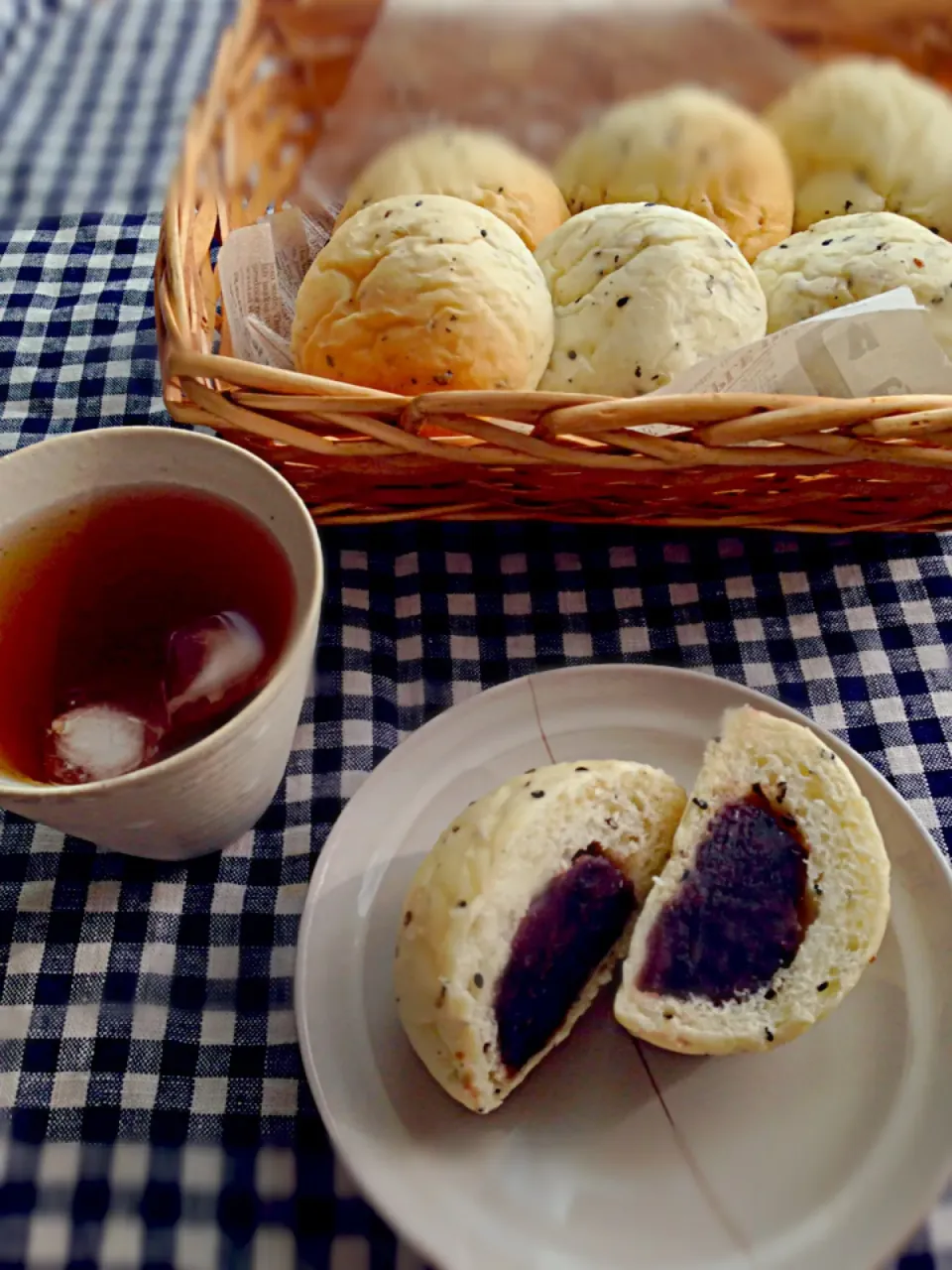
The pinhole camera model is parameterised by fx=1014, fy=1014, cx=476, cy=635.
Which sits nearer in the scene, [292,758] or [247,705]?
[247,705]

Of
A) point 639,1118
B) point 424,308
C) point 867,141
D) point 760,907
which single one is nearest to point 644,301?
point 424,308

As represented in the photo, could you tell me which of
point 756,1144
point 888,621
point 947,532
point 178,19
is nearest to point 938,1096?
point 756,1144

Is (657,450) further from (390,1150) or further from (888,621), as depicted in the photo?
(390,1150)

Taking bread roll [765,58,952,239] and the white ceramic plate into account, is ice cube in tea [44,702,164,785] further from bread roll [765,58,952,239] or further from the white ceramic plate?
bread roll [765,58,952,239]

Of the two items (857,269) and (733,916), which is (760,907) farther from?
(857,269)

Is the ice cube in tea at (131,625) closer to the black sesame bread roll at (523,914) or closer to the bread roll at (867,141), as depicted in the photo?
the black sesame bread roll at (523,914)

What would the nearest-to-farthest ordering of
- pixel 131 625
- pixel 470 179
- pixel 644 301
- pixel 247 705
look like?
1. pixel 247 705
2. pixel 131 625
3. pixel 644 301
4. pixel 470 179

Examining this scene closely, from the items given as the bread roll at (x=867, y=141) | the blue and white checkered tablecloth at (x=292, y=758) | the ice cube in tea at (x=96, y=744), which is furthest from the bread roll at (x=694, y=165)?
the ice cube in tea at (x=96, y=744)

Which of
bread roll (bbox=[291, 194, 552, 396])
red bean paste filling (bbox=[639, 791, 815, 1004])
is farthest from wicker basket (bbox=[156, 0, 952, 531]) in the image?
red bean paste filling (bbox=[639, 791, 815, 1004])
